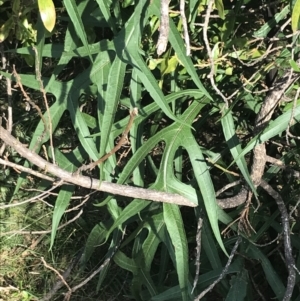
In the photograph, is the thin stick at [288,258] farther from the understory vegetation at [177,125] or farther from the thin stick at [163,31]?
the thin stick at [163,31]

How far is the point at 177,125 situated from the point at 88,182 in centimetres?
27

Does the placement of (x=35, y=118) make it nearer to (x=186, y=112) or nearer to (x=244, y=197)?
(x=186, y=112)

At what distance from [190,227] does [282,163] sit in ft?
1.58

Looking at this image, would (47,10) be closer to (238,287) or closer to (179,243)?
(179,243)

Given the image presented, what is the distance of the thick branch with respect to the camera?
99cm

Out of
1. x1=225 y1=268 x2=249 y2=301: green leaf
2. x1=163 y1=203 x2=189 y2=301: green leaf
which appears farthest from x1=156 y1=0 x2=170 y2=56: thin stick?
x1=225 y1=268 x2=249 y2=301: green leaf

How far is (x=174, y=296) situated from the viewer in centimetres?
127

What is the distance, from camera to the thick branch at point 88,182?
3.26ft

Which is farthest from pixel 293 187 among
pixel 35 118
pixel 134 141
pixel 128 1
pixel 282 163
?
pixel 35 118

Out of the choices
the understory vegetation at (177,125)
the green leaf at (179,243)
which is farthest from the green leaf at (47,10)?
the green leaf at (179,243)

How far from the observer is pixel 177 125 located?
123 centimetres

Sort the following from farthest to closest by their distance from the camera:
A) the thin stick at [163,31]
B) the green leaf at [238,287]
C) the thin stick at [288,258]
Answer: the green leaf at [238,287] → the thin stick at [288,258] → the thin stick at [163,31]

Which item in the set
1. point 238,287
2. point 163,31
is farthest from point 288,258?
point 163,31

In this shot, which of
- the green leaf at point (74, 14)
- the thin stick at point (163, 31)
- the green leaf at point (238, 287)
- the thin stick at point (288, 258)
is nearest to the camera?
the thin stick at point (163, 31)
